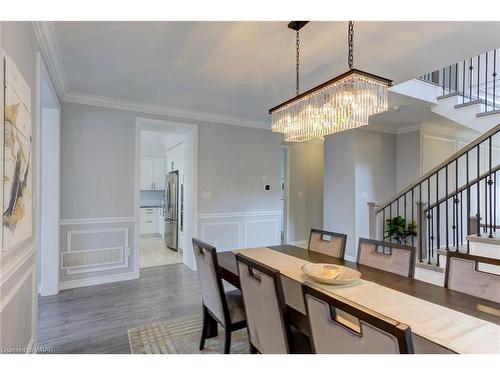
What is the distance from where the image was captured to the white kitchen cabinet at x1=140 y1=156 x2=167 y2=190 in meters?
7.58

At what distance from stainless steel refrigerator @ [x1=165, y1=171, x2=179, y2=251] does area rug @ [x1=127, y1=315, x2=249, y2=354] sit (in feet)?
10.1

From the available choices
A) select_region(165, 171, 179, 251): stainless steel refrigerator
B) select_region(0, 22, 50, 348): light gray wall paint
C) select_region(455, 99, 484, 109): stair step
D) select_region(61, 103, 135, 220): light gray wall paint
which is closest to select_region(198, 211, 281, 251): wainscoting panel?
select_region(61, 103, 135, 220): light gray wall paint

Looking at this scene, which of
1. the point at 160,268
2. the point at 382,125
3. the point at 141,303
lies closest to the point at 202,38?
the point at 141,303

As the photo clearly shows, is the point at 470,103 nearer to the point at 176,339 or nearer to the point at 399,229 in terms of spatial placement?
the point at 399,229

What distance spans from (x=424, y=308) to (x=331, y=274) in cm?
52

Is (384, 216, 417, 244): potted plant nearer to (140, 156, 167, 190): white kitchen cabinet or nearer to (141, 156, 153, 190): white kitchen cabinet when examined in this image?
(140, 156, 167, 190): white kitchen cabinet

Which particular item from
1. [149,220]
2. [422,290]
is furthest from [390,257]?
[149,220]

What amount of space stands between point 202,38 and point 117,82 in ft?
4.75

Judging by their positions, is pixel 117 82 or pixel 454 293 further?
pixel 117 82

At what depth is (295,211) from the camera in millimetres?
6266

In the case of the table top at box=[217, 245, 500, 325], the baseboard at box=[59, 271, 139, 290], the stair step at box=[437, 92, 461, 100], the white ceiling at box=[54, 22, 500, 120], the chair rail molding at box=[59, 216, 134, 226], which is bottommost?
the baseboard at box=[59, 271, 139, 290]

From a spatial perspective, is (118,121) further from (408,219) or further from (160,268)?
(408,219)

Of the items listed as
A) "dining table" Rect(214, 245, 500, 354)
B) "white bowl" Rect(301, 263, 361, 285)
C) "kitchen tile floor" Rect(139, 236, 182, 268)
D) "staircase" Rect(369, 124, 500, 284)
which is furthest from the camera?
"kitchen tile floor" Rect(139, 236, 182, 268)
